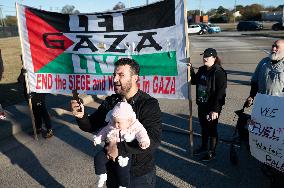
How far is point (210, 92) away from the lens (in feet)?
17.2

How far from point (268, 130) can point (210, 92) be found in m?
1.30

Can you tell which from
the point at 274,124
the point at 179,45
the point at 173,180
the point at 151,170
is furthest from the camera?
the point at 179,45

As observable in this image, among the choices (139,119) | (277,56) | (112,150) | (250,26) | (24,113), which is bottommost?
(24,113)

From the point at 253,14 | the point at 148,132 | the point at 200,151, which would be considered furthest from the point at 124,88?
the point at 253,14

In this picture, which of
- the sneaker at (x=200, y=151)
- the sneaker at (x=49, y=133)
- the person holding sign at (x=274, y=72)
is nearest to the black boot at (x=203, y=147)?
the sneaker at (x=200, y=151)

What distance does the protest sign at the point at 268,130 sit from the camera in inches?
158

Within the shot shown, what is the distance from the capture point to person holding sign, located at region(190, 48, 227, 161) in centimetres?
514

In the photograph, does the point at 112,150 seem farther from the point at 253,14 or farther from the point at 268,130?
the point at 253,14

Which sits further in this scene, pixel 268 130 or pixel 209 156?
pixel 209 156

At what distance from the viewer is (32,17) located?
6.19 m

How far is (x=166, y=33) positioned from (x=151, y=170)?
112 inches

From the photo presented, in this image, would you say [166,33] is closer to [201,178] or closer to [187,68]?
[187,68]

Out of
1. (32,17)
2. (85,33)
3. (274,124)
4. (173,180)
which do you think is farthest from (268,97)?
(32,17)

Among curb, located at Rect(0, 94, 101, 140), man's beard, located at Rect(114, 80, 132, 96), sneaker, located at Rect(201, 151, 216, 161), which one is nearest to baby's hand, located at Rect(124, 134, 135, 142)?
man's beard, located at Rect(114, 80, 132, 96)
